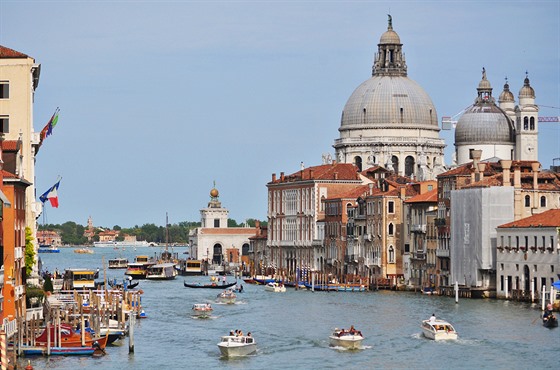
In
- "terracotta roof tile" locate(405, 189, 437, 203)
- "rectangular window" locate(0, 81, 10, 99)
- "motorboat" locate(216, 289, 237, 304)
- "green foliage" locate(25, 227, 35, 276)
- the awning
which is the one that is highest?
"rectangular window" locate(0, 81, 10, 99)

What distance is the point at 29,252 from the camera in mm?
50406

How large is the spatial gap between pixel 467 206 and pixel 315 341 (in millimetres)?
24727

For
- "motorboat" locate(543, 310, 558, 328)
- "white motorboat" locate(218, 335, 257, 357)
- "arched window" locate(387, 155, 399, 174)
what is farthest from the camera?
"arched window" locate(387, 155, 399, 174)

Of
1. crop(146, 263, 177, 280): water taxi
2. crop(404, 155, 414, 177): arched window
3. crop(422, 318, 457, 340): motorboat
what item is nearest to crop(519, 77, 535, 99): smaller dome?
crop(404, 155, 414, 177): arched window

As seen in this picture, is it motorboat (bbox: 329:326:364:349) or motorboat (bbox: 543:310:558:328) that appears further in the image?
motorboat (bbox: 543:310:558:328)

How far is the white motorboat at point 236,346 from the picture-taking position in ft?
160

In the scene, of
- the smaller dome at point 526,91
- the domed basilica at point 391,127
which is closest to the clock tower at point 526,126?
the smaller dome at point 526,91

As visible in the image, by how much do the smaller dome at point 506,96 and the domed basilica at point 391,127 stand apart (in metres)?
5.05

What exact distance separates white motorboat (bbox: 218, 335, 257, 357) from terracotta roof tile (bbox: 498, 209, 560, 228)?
72.2ft

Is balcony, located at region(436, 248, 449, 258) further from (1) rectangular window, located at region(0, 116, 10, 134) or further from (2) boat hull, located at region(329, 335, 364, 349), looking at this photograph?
(1) rectangular window, located at region(0, 116, 10, 134)

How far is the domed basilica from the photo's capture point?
12275 cm

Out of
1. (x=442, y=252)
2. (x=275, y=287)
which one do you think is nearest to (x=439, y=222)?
(x=442, y=252)

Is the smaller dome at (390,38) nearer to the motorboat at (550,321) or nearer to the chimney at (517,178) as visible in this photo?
the chimney at (517,178)

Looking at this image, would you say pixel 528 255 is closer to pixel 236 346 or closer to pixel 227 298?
pixel 227 298
